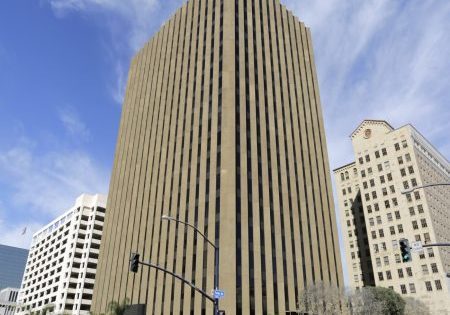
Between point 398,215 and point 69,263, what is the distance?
87.2m

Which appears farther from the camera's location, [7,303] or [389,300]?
[7,303]

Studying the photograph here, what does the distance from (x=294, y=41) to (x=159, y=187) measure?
141ft

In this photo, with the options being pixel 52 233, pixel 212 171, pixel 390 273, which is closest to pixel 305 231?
pixel 212 171

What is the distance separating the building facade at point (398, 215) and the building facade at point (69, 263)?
235 ft

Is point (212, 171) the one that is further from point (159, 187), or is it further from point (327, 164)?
point (327, 164)

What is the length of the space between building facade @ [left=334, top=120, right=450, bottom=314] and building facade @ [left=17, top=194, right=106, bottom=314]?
235 feet

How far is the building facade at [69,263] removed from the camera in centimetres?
10694

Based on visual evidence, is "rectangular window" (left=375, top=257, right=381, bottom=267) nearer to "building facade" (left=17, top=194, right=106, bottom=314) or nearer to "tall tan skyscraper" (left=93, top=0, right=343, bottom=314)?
"tall tan skyscraper" (left=93, top=0, right=343, bottom=314)

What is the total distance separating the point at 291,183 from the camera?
65.7 metres

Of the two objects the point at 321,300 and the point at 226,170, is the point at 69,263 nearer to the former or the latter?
the point at 226,170

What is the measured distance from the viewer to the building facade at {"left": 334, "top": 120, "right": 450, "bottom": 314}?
86375mm

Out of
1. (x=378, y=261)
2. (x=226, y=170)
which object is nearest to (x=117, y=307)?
(x=226, y=170)

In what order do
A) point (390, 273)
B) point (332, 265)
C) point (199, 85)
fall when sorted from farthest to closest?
1. point (390, 273)
2. point (199, 85)
3. point (332, 265)

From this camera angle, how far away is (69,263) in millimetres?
111688
